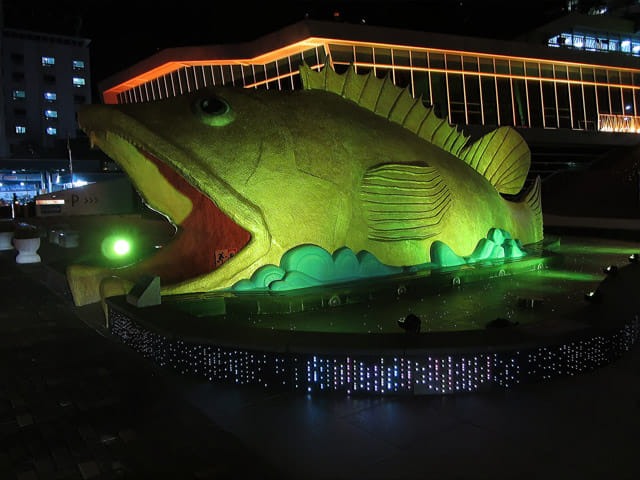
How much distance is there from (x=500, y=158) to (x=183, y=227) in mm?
5803

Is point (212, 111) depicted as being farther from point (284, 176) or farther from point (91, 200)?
point (91, 200)

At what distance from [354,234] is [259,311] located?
160cm

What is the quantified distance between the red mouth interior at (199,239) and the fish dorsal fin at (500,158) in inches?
169

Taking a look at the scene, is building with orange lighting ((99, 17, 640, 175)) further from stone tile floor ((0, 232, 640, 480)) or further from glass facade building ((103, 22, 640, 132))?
stone tile floor ((0, 232, 640, 480))

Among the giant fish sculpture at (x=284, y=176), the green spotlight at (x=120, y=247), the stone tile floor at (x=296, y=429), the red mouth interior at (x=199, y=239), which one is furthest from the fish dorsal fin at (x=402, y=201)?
the green spotlight at (x=120, y=247)

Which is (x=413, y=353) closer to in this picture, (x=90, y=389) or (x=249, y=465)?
(x=249, y=465)

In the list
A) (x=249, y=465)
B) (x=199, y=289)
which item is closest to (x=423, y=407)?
(x=249, y=465)

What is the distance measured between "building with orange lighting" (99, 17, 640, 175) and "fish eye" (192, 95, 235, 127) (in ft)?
54.4

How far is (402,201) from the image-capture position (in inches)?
257

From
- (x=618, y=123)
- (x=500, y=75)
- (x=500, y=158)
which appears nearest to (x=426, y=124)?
(x=500, y=158)

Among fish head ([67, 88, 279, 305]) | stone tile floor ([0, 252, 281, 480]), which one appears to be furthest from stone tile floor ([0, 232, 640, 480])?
fish head ([67, 88, 279, 305])

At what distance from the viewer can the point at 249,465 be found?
2738mm

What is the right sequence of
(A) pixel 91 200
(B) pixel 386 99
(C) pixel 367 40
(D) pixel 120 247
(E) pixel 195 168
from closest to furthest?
1. (E) pixel 195 168
2. (B) pixel 386 99
3. (D) pixel 120 247
4. (C) pixel 367 40
5. (A) pixel 91 200

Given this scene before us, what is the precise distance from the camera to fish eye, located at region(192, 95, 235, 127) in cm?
547
